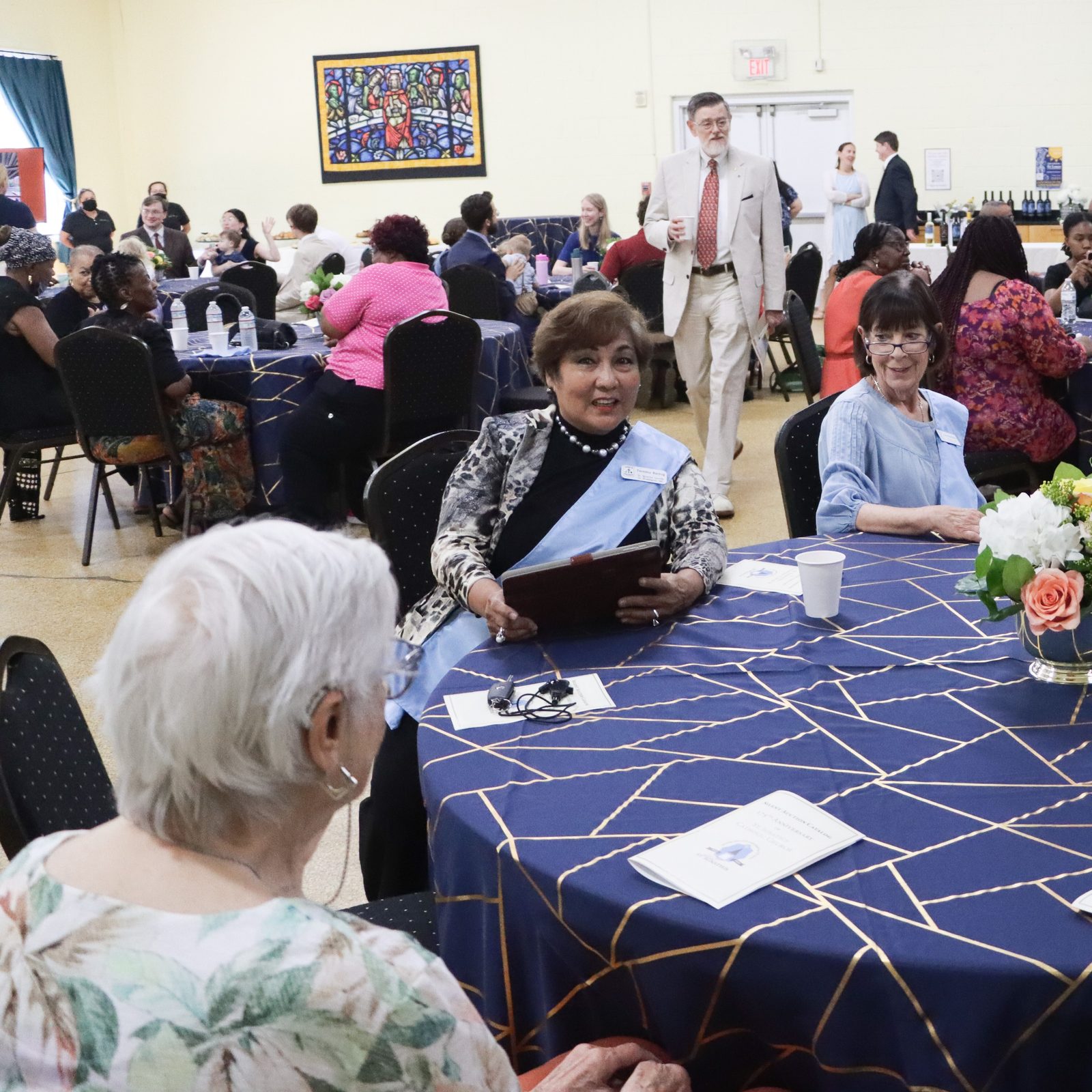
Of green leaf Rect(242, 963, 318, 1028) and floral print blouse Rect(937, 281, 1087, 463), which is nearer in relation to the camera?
green leaf Rect(242, 963, 318, 1028)

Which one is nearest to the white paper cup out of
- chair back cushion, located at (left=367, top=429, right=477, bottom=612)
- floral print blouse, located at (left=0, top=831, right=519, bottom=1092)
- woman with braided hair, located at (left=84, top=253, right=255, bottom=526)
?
chair back cushion, located at (left=367, top=429, right=477, bottom=612)

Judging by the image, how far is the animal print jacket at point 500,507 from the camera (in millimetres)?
2352

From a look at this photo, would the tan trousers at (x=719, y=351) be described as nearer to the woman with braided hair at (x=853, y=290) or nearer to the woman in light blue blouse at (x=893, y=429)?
the woman with braided hair at (x=853, y=290)

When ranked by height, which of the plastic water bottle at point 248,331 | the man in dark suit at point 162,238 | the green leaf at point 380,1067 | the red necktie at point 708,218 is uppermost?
the man in dark suit at point 162,238

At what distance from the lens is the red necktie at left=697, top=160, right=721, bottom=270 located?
5414 mm

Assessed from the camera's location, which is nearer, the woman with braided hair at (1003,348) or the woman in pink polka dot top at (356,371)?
the woman with braided hair at (1003,348)

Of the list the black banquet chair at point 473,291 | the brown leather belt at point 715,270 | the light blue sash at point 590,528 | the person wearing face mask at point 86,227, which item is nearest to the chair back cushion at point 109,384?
the brown leather belt at point 715,270

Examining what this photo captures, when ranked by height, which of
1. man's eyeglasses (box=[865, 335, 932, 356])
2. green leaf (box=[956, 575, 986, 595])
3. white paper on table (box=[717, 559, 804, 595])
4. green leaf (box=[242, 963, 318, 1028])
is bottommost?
white paper on table (box=[717, 559, 804, 595])

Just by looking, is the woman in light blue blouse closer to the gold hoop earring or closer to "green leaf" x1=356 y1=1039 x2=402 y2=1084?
the gold hoop earring

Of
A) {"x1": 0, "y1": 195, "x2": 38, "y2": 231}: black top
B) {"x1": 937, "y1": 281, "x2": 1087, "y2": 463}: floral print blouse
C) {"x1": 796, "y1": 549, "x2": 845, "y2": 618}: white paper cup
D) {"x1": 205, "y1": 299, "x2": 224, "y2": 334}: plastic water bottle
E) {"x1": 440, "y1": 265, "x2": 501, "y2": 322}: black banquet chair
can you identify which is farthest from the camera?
{"x1": 0, "y1": 195, "x2": 38, "y2": 231}: black top

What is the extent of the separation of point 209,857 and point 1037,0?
1338cm

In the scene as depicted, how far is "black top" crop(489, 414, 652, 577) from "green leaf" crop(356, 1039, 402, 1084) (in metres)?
1.48

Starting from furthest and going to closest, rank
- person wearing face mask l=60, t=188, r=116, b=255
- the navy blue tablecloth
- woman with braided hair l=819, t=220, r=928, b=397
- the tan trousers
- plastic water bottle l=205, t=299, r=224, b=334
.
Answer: person wearing face mask l=60, t=188, r=116, b=255
plastic water bottle l=205, t=299, r=224, b=334
the tan trousers
the navy blue tablecloth
woman with braided hair l=819, t=220, r=928, b=397

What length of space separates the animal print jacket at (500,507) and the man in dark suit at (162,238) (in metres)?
9.21
